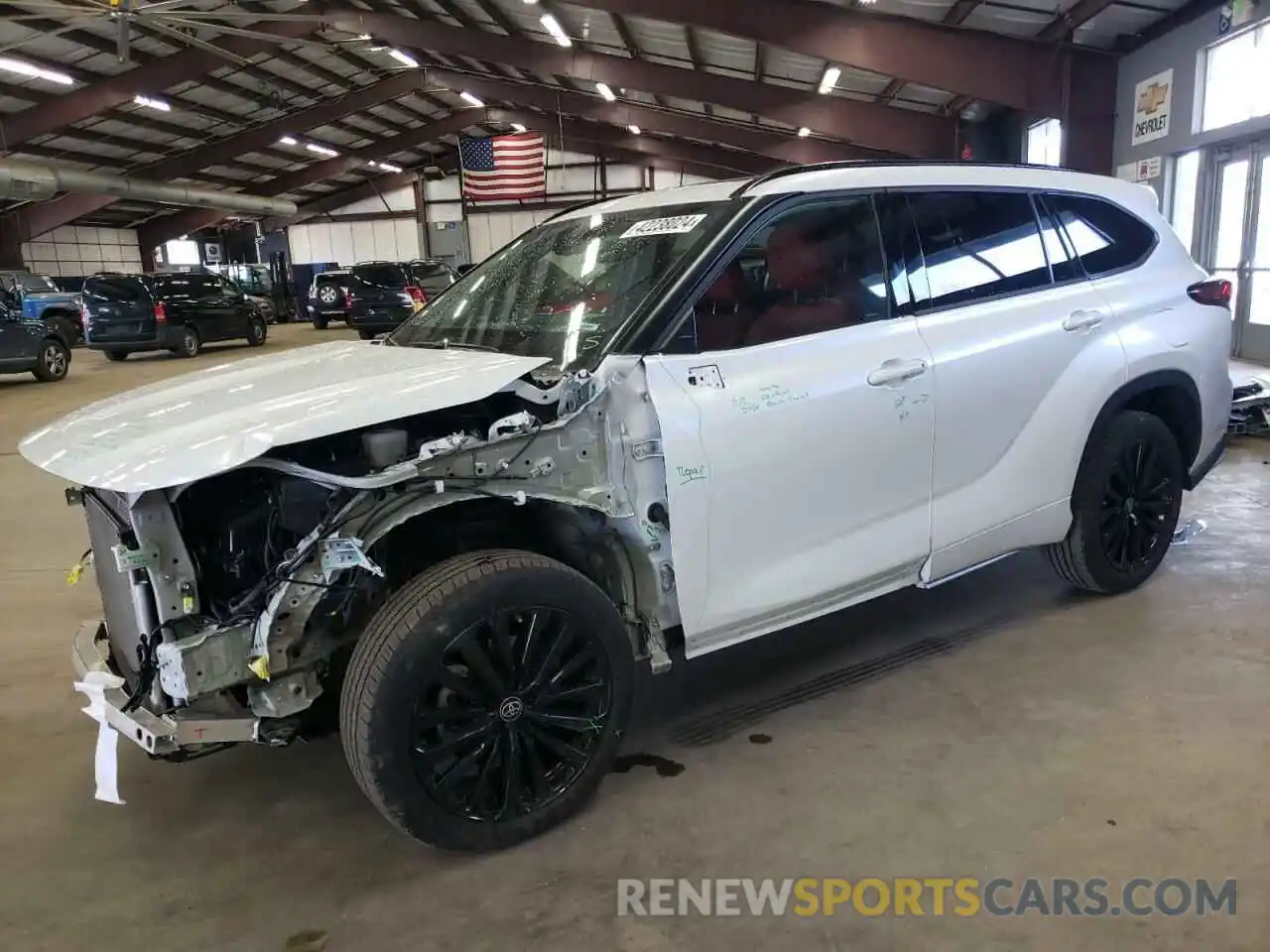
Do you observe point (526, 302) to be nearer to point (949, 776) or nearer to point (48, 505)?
point (949, 776)

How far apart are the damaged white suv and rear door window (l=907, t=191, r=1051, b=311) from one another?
1 cm

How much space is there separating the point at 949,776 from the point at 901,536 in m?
0.75

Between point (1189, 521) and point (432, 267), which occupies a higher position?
point (432, 267)

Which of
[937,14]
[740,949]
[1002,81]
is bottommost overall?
[740,949]

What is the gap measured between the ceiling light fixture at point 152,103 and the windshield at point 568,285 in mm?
19608

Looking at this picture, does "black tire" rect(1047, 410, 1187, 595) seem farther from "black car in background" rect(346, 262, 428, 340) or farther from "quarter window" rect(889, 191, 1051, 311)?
"black car in background" rect(346, 262, 428, 340)

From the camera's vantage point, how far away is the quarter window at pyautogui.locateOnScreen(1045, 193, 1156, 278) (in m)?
3.57

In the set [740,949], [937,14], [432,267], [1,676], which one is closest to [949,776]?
[740,949]

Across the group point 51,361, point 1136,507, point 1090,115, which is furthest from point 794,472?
point 51,361

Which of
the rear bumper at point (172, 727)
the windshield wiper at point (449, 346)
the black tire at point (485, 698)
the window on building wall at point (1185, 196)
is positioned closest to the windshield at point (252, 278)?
the window on building wall at point (1185, 196)

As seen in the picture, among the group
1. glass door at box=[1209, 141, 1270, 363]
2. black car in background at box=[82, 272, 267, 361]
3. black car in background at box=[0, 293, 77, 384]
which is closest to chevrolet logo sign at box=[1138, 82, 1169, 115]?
glass door at box=[1209, 141, 1270, 363]

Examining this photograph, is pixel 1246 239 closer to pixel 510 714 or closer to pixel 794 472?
pixel 794 472

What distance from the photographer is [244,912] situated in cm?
224

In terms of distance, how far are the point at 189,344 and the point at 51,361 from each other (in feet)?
12.4
